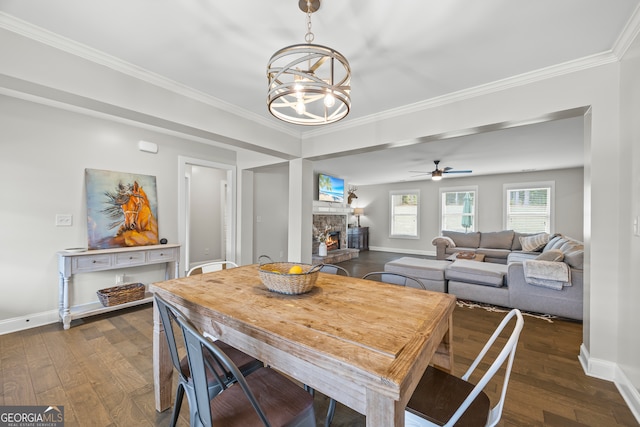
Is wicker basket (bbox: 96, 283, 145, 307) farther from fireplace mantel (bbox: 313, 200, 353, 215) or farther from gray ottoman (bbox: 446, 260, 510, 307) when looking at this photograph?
gray ottoman (bbox: 446, 260, 510, 307)

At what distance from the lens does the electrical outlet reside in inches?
119

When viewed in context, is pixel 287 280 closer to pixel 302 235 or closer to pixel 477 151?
pixel 302 235

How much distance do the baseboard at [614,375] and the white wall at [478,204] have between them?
5.72 m

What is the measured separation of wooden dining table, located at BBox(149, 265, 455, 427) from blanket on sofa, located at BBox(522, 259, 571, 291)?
101 inches

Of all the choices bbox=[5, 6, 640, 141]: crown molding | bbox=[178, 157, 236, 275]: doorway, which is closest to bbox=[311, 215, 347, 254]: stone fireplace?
bbox=[178, 157, 236, 275]: doorway

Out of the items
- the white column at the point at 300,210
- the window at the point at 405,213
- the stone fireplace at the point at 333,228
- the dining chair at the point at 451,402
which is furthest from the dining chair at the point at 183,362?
the window at the point at 405,213

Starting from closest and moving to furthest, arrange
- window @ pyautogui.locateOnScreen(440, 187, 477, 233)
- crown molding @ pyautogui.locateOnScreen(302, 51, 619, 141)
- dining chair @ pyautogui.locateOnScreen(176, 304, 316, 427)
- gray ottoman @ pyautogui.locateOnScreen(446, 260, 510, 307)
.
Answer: dining chair @ pyautogui.locateOnScreen(176, 304, 316, 427)
crown molding @ pyautogui.locateOnScreen(302, 51, 619, 141)
gray ottoman @ pyautogui.locateOnScreen(446, 260, 510, 307)
window @ pyautogui.locateOnScreen(440, 187, 477, 233)

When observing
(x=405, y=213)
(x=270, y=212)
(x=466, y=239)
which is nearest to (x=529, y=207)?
(x=466, y=239)

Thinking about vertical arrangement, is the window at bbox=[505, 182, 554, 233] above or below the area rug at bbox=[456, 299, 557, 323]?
above

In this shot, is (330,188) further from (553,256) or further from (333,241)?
(553,256)

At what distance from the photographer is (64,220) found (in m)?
3.06

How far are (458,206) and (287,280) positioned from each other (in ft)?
25.5

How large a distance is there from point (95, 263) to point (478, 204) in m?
8.36

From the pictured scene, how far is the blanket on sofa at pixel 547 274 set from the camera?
3.03 metres
